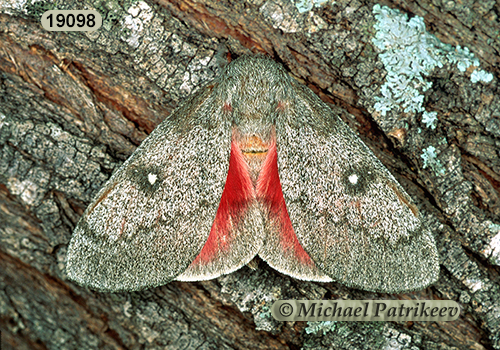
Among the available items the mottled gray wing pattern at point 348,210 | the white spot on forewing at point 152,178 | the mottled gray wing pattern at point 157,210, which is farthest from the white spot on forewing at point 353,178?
the white spot on forewing at point 152,178

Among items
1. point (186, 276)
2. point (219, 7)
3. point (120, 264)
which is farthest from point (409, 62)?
point (120, 264)

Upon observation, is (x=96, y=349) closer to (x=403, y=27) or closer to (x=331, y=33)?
(x=331, y=33)

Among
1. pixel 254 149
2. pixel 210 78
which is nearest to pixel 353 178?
pixel 254 149

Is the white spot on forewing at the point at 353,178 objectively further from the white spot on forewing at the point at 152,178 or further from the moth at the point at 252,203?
the white spot on forewing at the point at 152,178

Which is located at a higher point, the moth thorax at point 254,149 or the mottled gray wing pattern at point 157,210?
the moth thorax at point 254,149

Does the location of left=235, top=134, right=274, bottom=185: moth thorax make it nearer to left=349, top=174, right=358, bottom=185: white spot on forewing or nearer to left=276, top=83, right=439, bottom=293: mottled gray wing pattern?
left=276, top=83, right=439, bottom=293: mottled gray wing pattern

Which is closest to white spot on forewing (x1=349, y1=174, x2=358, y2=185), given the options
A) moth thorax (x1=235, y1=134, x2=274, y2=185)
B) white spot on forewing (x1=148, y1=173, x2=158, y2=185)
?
moth thorax (x1=235, y1=134, x2=274, y2=185)
